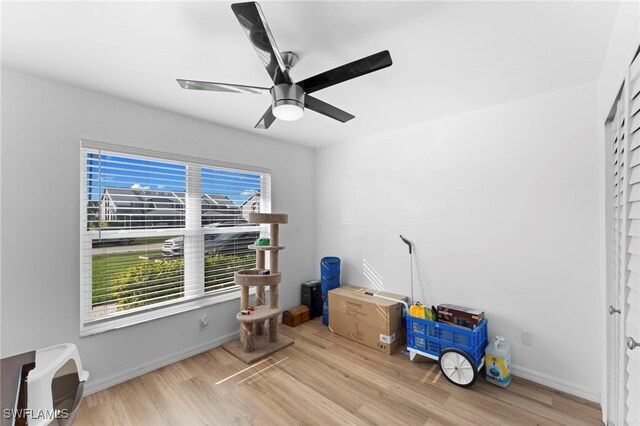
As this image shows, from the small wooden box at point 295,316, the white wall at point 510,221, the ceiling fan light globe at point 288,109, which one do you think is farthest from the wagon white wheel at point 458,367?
the ceiling fan light globe at point 288,109

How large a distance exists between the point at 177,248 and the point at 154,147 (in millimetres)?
1017

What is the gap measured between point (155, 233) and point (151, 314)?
0.77 metres

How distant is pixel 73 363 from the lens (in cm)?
140

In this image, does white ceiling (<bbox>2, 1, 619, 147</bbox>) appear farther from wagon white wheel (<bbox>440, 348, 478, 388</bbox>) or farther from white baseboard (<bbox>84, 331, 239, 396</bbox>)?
white baseboard (<bbox>84, 331, 239, 396</bbox>)

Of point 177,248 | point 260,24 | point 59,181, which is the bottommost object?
point 177,248

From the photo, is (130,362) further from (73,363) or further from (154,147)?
(154,147)

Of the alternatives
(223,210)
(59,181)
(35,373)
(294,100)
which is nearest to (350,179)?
(223,210)

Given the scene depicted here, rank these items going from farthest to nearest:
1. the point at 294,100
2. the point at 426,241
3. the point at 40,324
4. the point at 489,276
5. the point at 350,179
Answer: the point at 350,179 < the point at 426,241 < the point at 489,276 < the point at 40,324 < the point at 294,100

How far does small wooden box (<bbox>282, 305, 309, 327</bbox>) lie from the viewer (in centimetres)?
351

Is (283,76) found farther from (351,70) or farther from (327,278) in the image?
(327,278)

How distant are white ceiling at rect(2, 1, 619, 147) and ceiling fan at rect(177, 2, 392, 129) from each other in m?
0.22

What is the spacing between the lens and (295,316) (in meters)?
3.51

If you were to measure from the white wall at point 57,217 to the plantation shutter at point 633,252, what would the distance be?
310 cm

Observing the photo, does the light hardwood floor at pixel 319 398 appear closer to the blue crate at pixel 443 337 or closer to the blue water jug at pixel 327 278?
the blue crate at pixel 443 337
